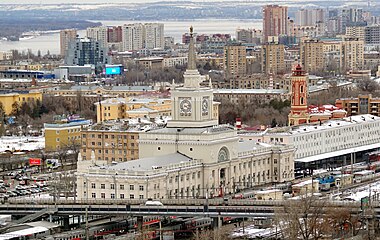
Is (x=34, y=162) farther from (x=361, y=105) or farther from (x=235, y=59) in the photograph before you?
(x=235, y=59)

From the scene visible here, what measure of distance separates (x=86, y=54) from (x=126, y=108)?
5197cm

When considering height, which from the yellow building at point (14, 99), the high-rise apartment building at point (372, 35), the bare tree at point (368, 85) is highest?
the yellow building at point (14, 99)

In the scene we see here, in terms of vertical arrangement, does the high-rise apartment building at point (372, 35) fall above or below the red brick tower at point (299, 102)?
below

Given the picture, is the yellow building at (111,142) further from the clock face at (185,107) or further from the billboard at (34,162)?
the clock face at (185,107)

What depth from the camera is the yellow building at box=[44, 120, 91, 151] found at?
53719 millimetres

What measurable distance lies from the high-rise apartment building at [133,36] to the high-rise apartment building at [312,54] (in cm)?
4403

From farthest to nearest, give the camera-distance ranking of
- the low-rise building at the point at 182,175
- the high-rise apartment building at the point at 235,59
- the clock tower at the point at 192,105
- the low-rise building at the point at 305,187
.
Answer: the high-rise apartment building at the point at 235,59, the clock tower at the point at 192,105, the low-rise building at the point at 305,187, the low-rise building at the point at 182,175

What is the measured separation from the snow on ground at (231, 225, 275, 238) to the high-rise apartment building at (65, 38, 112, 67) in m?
76.0

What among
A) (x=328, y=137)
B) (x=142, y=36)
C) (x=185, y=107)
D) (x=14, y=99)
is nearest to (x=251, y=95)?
(x=14, y=99)

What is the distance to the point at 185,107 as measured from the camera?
139ft

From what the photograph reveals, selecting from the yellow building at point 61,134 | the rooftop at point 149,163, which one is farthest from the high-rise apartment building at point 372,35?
the rooftop at point 149,163

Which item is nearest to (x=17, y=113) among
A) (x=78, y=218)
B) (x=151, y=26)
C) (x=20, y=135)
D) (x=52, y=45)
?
(x=20, y=135)

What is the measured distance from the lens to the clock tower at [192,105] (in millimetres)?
42062

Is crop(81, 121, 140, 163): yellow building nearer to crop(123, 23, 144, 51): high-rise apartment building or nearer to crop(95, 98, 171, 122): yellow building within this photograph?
crop(95, 98, 171, 122): yellow building
